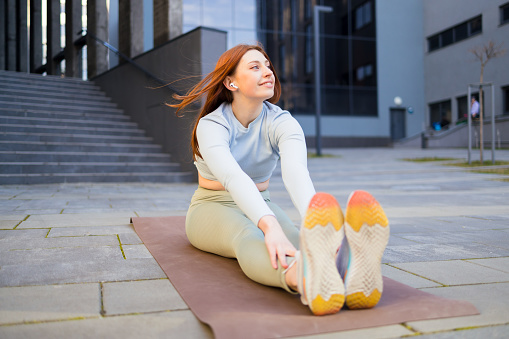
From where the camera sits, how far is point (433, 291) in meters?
2.12

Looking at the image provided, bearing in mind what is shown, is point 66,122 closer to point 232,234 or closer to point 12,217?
point 12,217

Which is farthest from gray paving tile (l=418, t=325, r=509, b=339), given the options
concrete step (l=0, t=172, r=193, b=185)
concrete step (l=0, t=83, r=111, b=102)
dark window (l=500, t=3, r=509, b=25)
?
dark window (l=500, t=3, r=509, b=25)

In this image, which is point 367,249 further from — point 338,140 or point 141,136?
point 338,140

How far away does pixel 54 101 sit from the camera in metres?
10.9

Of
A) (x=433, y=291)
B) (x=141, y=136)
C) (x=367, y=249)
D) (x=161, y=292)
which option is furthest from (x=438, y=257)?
(x=141, y=136)

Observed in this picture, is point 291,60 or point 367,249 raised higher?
point 291,60

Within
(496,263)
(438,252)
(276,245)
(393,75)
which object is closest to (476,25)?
(393,75)

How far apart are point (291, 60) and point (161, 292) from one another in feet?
73.1

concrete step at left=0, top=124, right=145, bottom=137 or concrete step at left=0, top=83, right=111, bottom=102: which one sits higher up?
concrete step at left=0, top=83, right=111, bottom=102

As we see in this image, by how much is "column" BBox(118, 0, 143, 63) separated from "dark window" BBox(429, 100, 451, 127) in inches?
714

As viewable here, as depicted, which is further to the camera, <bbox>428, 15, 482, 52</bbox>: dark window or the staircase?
<bbox>428, 15, 482, 52</bbox>: dark window

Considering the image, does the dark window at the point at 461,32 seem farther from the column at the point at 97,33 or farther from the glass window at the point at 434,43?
the column at the point at 97,33

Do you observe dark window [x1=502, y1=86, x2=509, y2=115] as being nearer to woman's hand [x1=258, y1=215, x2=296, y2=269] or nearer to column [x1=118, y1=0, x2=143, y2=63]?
column [x1=118, y1=0, x2=143, y2=63]

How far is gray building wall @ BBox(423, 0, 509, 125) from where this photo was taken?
22.3 metres
